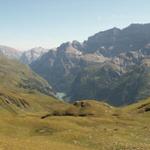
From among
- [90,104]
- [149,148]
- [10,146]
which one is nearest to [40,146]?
[10,146]

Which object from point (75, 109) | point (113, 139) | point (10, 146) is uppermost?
point (10, 146)

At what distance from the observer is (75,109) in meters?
130

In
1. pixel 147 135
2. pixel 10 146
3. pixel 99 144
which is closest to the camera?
pixel 10 146

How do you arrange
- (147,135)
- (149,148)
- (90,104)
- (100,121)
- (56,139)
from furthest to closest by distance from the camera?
(90,104)
(100,121)
(147,135)
(56,139)
(149,148)

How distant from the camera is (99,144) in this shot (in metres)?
48.1

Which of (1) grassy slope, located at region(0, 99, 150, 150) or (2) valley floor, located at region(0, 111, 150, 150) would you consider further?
(1) grassy slope, located at region(0, 99, 150, 150)

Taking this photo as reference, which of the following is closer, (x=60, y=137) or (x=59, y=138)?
(x=59, y=138)

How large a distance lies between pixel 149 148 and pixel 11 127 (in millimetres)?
26651

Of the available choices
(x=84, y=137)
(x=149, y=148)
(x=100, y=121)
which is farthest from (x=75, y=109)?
(x=149, y=148)

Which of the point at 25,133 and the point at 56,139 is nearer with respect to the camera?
the point at 56,139

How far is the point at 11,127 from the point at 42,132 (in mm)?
5456

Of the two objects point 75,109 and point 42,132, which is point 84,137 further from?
point 75,109

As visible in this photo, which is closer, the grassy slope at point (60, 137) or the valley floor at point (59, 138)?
the valley floor at point (59, 138)

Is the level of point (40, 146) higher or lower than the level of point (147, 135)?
higher
